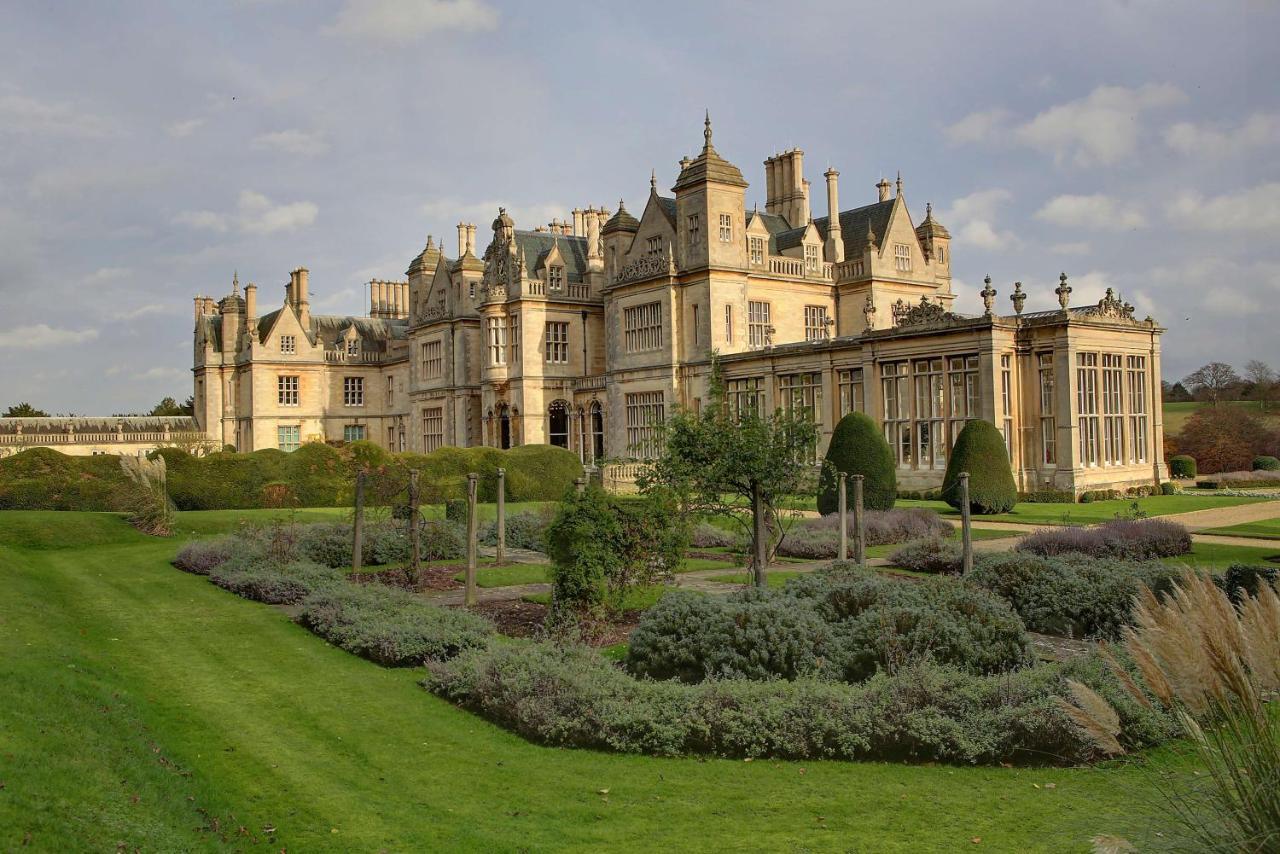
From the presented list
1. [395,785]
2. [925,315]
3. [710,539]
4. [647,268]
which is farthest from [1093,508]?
[395,785]

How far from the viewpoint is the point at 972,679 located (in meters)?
8.72

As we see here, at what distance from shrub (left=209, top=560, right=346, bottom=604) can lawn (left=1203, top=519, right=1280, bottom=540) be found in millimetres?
17599

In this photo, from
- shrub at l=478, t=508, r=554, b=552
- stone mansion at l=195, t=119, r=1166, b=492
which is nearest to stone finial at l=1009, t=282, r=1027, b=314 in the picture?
stone mansion at l=195, t=119, r=1166, b=492

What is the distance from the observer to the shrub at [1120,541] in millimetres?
17109

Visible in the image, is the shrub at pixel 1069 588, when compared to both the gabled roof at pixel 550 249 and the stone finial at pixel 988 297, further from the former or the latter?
the gabled roof at pixel 550 249

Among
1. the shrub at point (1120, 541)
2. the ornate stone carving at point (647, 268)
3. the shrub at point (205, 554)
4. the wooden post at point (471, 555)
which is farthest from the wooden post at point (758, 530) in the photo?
the ornate stone carving at point (647, 268)

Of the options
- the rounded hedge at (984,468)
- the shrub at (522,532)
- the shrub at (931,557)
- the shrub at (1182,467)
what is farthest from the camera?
the shrub at (1182,467)

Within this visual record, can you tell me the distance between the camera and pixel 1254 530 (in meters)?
21.1

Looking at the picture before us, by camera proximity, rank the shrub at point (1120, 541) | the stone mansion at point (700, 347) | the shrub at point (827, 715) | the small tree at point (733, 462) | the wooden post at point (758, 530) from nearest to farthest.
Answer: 1. the shrub at point (827, 715)
2. the wooden post at point (758, 530)
3. the small tree at point (733, 462)
4. the shrub at point (1120, 541)
5. the stone mansion at point (700, 347)

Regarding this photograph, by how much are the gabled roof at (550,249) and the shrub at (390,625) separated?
33.7m

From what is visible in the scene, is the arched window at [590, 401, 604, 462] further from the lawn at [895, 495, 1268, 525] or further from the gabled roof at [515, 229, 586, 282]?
the lawn at [895, 495, 1268, 525]

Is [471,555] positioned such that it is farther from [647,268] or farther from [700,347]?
[647,268]

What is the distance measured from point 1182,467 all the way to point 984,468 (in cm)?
1776

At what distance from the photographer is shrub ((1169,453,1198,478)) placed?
130 ft
